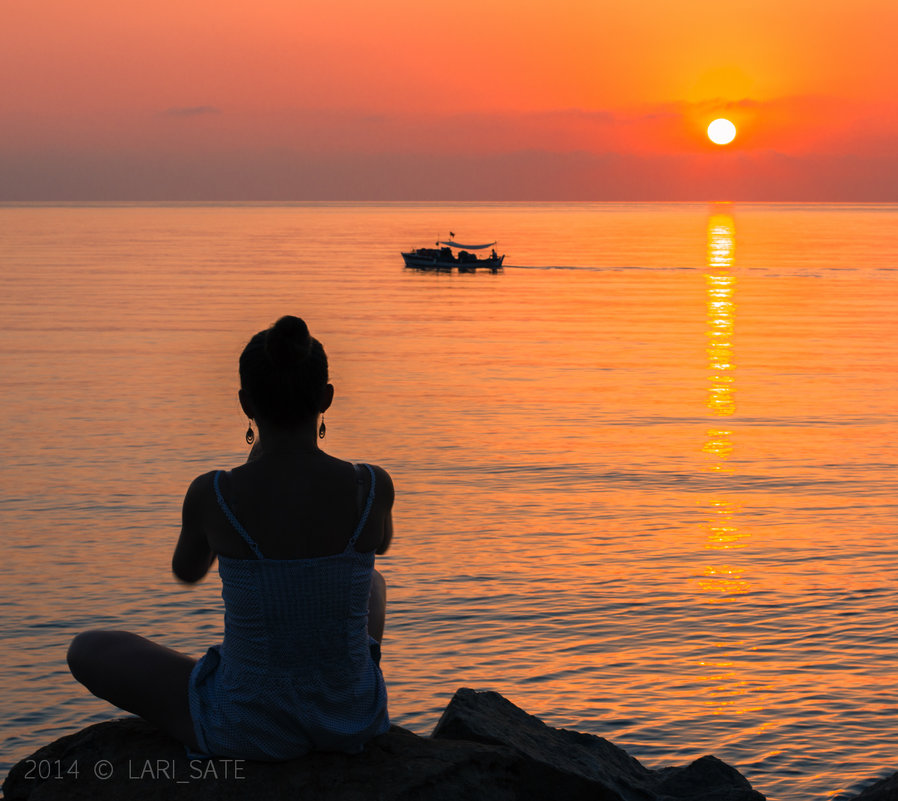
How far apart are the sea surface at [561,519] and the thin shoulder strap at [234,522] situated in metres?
4.74

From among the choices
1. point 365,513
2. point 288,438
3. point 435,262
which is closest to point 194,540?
point 288,438

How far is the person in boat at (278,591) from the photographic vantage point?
388 centimetres

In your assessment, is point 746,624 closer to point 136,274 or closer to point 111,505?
point 111,505

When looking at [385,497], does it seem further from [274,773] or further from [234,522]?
[274,773]

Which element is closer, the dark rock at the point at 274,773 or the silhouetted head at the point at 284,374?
the silhouetted head at the point at 284,374

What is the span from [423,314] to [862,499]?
110ft

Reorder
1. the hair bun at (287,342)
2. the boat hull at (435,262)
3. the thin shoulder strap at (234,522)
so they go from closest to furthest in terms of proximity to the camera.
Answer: the hair bun at (287,342) < the thin shoulder strap at (234,522) < the boat hull at (435,262)

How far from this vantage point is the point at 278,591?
3.97 metres

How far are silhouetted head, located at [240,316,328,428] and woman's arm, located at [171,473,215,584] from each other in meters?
0.31

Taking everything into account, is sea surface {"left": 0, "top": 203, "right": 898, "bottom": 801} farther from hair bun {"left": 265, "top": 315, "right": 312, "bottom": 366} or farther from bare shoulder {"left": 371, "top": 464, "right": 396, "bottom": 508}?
hair bun {"left": 265, "top": 315, "right": 312, "bottom": 366}

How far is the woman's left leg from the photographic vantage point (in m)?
4.14

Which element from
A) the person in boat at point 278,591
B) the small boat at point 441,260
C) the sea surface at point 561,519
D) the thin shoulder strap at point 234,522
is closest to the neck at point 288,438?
the person in boat at point 278,591

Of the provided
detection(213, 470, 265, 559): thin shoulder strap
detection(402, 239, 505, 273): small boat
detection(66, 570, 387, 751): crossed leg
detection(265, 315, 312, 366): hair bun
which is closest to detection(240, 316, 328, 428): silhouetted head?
detection(265, 315, 312, 366): hair bun

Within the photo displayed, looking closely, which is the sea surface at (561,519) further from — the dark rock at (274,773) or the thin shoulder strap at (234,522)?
the thin shoulder strap at (234,522)
